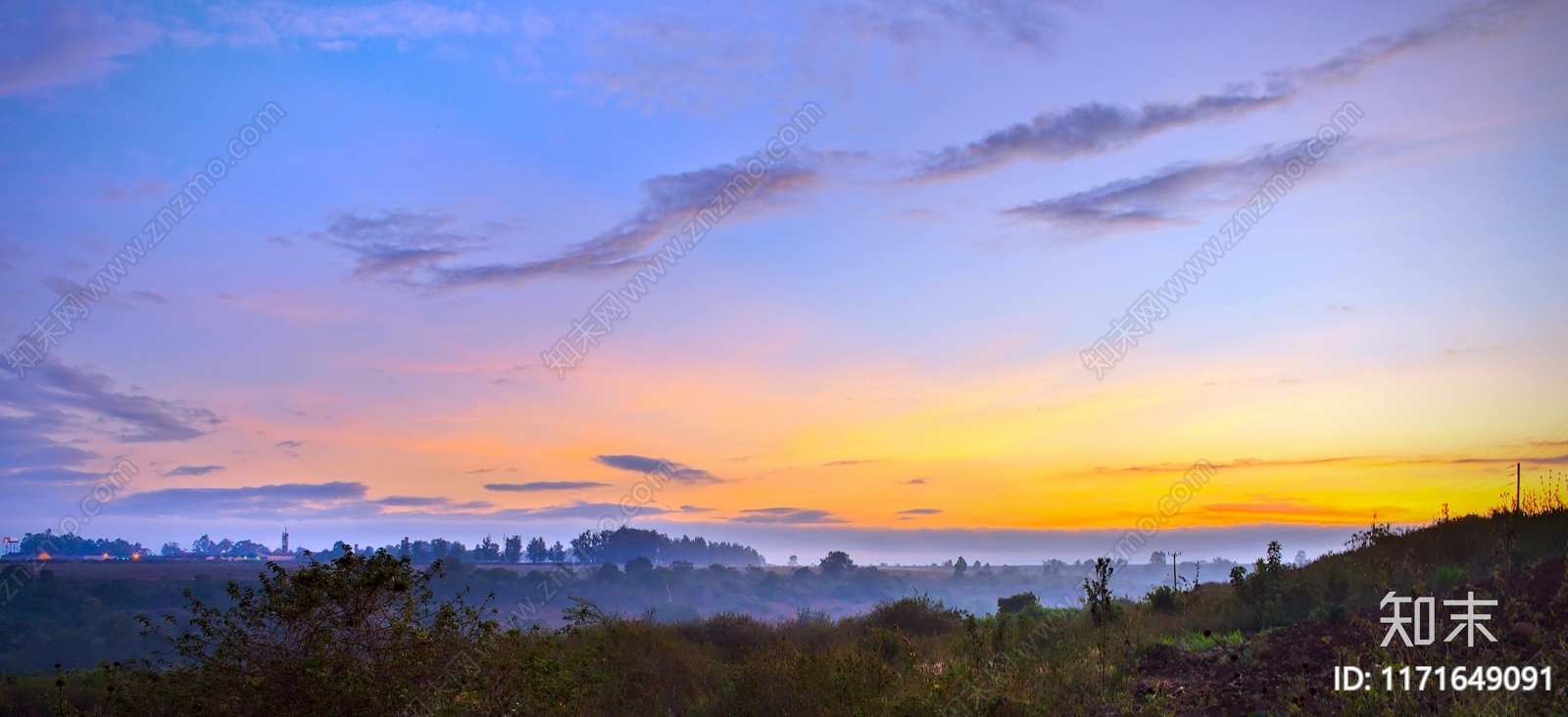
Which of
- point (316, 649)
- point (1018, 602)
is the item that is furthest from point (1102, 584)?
point (1018, 602)

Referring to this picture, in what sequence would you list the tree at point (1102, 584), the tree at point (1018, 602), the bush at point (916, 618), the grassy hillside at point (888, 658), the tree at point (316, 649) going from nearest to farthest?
the tree at point (316, 649) → the grassy hillside at point (888, 658) → the tree at point (1102, 584) → the bush at point (916, 618) → the tree at point (1018, 602)

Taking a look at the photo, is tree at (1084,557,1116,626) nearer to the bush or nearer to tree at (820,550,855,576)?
the bush

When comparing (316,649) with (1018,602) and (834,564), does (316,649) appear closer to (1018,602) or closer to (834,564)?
(1018,602)

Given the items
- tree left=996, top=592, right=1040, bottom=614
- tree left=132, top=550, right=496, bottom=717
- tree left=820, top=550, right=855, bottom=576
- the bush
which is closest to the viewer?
tree left=132, top=550, right=496, bottom=717

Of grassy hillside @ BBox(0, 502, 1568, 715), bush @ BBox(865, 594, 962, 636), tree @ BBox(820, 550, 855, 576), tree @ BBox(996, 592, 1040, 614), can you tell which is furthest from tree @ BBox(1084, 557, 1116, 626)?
tree @ BBox(820, 550, 855, 576)

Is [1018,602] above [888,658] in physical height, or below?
below

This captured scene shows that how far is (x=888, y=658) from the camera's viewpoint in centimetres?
1766

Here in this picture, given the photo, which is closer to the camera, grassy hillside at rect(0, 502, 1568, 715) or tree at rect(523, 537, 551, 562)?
grassy hillside at rect(0, 502, 1568, 715)

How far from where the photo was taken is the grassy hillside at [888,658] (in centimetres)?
928

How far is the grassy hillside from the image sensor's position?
9.28 m

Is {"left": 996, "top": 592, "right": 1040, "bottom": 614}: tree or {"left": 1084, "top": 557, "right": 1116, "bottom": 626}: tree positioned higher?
{"left": 1084, "top": 557, "right": 1116, "bottom": 626}: tree

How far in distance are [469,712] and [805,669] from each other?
17.4 ft

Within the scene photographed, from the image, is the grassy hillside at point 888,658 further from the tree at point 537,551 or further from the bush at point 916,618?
the tree at point 537,551

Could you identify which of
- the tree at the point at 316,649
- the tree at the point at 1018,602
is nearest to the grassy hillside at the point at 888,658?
the tree at the point at 316,649
